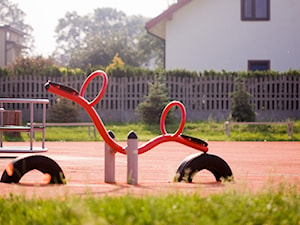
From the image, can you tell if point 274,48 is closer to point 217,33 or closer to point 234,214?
point 217,33

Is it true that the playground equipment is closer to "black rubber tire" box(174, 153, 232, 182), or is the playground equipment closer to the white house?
"black rubber tire" box(174, 153, 232, 182)

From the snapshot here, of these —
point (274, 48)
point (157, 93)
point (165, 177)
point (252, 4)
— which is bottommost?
point (165, 177)

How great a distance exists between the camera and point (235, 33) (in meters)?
36.8

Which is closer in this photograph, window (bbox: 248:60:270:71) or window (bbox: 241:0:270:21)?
window (bbox: 241:0:270:21)

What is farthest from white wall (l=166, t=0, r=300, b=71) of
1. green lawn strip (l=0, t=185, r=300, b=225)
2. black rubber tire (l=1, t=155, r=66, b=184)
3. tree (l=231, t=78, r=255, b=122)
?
green lawn strip (l=0, t=185, r=300, b=225)

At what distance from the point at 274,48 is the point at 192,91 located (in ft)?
23.8

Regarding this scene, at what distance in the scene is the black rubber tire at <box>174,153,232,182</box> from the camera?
341 inches

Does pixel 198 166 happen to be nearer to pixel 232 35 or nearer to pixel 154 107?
pixel 154 107

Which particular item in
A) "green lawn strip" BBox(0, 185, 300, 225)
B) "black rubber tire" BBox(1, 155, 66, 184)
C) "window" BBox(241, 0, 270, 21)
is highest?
"window" BBox(241, 0, 270, 21)

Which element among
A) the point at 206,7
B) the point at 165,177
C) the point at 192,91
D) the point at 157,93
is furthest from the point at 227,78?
the point at 165,177

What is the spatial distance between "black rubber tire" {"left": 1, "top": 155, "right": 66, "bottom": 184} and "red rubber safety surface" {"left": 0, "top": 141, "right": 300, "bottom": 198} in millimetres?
143

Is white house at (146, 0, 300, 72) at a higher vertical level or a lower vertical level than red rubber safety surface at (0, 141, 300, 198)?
higher

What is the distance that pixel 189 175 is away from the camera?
28.4 feet

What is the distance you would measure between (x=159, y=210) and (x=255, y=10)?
32421mm
